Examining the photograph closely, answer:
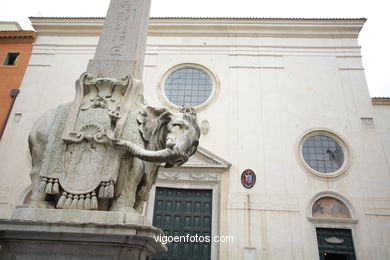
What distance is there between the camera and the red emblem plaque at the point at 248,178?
10617 mm

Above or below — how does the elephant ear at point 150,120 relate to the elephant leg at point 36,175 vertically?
above

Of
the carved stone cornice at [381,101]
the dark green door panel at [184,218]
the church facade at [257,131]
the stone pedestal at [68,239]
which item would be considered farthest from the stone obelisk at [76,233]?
the carved stone cornice at [381,101]

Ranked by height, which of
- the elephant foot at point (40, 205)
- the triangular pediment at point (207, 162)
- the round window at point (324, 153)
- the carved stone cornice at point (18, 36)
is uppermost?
the carved stone cornice at point (18, 36)

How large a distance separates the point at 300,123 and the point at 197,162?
444 cm

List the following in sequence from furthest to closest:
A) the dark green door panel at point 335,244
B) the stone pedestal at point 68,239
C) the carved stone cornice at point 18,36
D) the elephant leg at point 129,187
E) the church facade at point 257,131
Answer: the carved stone cornice at point 18,36 → the church facade at point 257,131 → the dark green door panel at point 335,244 → the elephant leg at point 129,187 → the stone pedestal at point 68,239

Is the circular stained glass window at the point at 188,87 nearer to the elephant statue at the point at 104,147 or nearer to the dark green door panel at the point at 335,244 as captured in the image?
the dark green door panel at the point at 335,244

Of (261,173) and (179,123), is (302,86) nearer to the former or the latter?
(261,173)

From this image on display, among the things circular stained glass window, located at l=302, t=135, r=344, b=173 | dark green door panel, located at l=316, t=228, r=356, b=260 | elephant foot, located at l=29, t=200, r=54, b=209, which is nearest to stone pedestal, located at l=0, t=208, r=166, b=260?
elephant foot, located at l=29, t=200, r=54, b=209

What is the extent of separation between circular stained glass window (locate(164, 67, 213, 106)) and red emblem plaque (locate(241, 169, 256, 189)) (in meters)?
3.63

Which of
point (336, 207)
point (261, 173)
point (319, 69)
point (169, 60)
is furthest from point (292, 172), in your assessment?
point (169, 60)

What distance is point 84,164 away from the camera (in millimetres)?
2674

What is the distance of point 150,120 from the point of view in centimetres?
297

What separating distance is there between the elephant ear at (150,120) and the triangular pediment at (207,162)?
7.86m

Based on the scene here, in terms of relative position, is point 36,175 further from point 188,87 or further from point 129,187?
point 188,87
